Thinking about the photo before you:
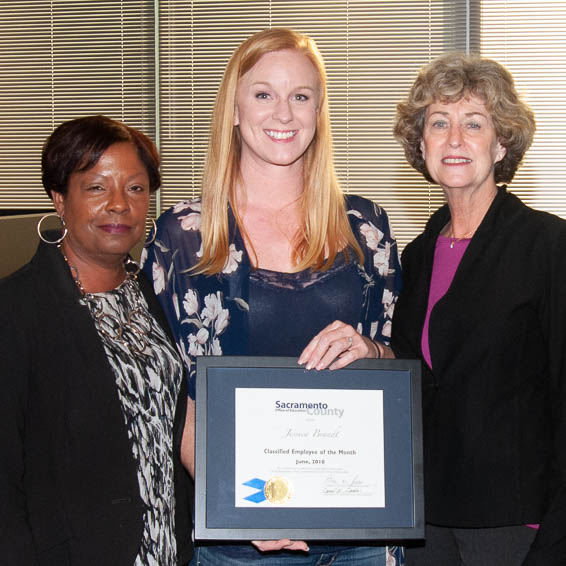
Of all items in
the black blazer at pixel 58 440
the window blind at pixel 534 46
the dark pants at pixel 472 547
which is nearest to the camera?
the black blazer at pixel 58 440

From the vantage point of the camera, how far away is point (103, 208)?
1998 mm

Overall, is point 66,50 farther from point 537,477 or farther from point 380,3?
point 537,477

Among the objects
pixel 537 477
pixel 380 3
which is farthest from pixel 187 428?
pixel 380 3

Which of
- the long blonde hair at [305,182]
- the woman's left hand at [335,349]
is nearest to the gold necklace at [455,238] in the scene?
the long blonde hair at [305,182]

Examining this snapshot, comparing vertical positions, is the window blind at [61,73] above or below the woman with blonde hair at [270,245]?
above

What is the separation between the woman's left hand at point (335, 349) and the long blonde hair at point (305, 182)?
0.27 meters

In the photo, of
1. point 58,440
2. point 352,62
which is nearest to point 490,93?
point 58,440

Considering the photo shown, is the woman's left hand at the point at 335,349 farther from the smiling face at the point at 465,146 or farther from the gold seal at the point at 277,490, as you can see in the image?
the smiling face at the point at 465,146

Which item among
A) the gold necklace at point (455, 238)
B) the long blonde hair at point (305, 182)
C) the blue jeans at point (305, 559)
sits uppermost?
the long blonde hair at point (305, 182)

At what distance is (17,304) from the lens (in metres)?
1.74

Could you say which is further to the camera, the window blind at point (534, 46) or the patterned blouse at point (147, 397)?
the window blind at point (534, 46)

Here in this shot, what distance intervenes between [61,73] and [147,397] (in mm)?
3712

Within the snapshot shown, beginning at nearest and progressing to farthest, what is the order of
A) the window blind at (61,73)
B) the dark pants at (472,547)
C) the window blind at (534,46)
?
the dark pants at (472,547) < the window blind at (534,46) < the window blind at (61,73)

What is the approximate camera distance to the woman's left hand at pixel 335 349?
180cm
